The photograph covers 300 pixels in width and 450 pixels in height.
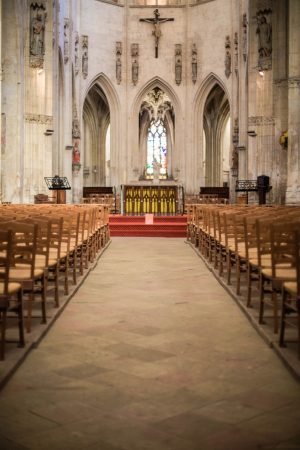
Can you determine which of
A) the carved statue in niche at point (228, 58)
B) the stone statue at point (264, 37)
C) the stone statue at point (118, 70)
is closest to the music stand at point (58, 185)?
the stone statue at point (264, 37)

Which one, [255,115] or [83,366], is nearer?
[83,366]

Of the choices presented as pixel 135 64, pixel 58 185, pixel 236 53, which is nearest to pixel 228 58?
pixel 236 53

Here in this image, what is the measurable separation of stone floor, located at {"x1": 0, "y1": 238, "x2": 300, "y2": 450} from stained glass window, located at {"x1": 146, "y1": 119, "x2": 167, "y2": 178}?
33860mm

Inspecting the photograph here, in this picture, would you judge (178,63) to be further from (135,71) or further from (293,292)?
(293,292)

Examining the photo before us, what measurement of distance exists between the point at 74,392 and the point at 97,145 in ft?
125

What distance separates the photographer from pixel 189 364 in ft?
16.6

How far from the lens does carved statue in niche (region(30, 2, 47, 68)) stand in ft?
80.3

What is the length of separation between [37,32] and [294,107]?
10.1 meters

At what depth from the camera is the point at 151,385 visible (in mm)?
4508

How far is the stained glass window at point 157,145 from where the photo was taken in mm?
41438

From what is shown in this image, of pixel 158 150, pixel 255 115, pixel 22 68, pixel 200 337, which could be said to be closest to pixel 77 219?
pixel 200 337

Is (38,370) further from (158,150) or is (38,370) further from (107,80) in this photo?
(158,150)

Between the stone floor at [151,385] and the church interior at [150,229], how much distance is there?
0.02 meters

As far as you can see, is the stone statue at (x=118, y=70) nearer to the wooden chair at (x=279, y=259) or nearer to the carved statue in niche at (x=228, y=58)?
the carved statue in niche at (x=228, y=58)
